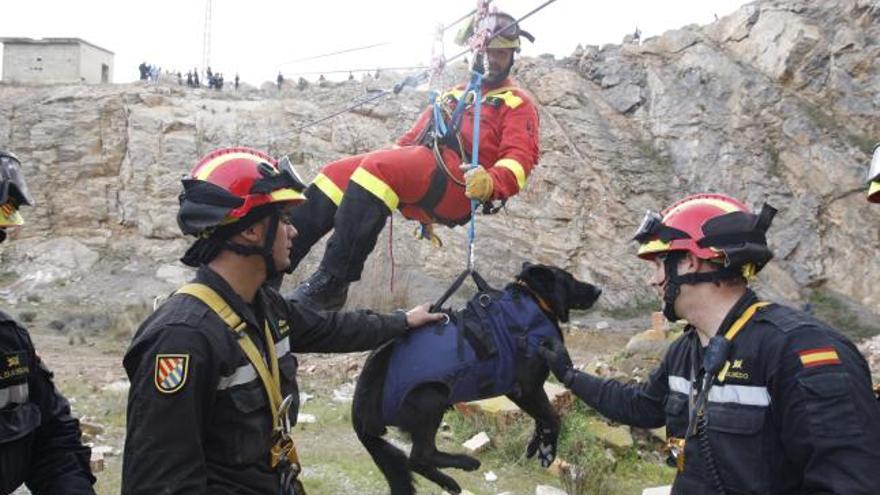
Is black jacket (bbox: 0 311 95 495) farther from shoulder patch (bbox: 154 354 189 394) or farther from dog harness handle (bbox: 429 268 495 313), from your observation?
dog harness handle (bbox: 429 268 495 313)

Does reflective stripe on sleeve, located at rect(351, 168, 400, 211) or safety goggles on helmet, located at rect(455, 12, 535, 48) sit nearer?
reflective stripe on sleeve, located at rect(351, 168, 400, 211)

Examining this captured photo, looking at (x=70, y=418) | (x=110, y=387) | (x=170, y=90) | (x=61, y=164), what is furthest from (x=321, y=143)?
(x=70, y=418)

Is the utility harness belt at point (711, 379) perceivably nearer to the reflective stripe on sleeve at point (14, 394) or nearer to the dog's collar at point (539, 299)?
the dog's collar at point (539, 299)

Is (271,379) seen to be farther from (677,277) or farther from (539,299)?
(677,277)

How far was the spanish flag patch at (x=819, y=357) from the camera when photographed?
7.33 ft

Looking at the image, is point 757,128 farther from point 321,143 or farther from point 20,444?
point 20,444

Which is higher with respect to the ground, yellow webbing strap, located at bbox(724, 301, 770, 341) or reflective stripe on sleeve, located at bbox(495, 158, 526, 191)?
reflective stripe on sleeve, located at bbox(495, 158, 526, 191)

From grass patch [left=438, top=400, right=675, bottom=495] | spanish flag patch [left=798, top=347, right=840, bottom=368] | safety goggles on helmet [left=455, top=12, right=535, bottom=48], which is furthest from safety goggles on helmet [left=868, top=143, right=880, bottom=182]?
grass patch [left=438, top=400, right=675, bottom=495]

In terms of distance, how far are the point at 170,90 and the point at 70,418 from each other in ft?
74.2

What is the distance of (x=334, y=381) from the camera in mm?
10727

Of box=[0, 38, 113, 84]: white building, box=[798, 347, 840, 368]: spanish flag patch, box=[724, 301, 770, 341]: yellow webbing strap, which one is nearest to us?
box=[798, 347, 840, 368]: spanish flag patch

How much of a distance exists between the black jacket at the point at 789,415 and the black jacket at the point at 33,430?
90.7 inches

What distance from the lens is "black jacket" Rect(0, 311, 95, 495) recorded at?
2451 millimetres

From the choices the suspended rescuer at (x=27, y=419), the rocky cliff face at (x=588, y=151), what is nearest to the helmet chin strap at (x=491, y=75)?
the suspended rescuer at (x=27, y=419)
